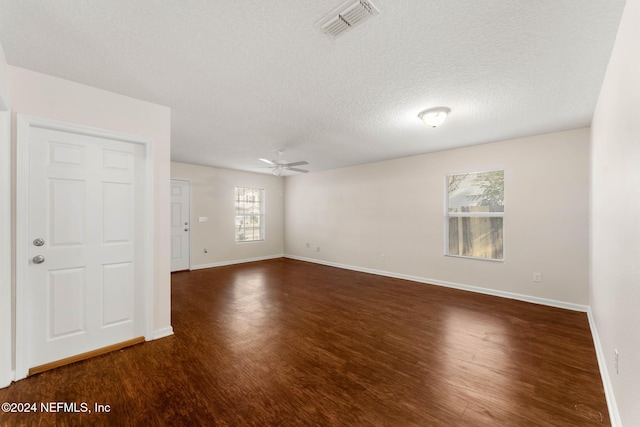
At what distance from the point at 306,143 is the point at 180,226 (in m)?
3.76

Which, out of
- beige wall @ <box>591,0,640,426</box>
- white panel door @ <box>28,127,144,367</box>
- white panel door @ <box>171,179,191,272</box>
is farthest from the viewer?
white panel door @ <box>171,179,191,272</box>

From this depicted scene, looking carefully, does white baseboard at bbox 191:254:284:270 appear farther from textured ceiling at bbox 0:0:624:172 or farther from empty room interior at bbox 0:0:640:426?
textured ceiling at bbox 0:0:624:172

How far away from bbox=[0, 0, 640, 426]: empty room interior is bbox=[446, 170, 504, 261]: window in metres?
0.05

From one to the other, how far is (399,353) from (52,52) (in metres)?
3.80

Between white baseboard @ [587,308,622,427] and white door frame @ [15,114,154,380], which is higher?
white door frame @ [15,114,154,380]

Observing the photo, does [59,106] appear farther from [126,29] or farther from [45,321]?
[45,321]

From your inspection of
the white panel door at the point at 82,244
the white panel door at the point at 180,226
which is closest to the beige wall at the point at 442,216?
the white panel door at the point at 180,226

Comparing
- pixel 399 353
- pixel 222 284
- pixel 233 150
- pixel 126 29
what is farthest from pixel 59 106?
pixel 399 353

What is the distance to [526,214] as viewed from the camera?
3.92 m

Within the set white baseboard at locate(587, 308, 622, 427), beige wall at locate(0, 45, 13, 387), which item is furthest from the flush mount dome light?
beige wall at locate(0, 45, 13, 387)

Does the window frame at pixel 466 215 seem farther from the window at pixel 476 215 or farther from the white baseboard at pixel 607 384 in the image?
the white baseboard at pixel 607 384

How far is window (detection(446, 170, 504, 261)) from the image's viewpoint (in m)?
4.23

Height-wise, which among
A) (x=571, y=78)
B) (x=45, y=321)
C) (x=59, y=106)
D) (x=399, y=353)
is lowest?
(x=399, y=353)

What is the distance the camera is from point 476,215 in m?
4.46
